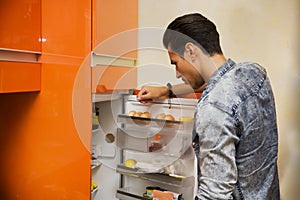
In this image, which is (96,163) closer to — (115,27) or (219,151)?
(115,27)

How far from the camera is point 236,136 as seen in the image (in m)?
0.86

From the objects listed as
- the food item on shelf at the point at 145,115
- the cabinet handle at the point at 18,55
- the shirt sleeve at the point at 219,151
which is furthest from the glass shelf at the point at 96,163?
the shirt sleeve at the point at 219,151

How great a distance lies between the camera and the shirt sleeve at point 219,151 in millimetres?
842

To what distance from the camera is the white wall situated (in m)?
1.34

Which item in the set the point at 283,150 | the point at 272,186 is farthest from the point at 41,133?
the point at 283,150

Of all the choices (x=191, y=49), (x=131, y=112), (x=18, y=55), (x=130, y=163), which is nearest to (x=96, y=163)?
(x=130, y=163)

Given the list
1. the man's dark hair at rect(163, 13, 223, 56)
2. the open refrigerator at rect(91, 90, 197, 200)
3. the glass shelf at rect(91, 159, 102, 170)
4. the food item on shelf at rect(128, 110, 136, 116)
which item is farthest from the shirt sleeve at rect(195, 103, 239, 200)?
the glass shelf at rect(91, 159, 102, 170)

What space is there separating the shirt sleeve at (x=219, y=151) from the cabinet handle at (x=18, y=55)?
0.78m

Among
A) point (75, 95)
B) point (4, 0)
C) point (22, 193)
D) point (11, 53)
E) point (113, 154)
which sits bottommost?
point (22, 193)

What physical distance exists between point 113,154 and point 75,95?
46cm

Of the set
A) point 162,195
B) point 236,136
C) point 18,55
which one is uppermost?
point 18,55

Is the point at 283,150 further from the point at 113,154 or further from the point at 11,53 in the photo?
the point at 11,53

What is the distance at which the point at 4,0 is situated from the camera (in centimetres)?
133

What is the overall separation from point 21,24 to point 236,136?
0.99m
